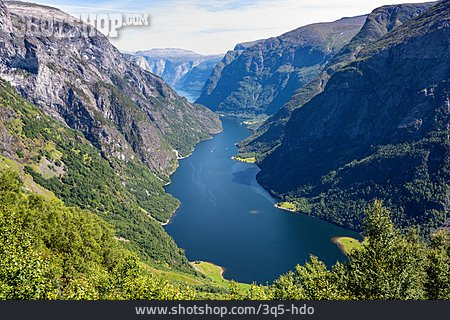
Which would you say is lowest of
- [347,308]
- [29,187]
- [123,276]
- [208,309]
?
[29,187]

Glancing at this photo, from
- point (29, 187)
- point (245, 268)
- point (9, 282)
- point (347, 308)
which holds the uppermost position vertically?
point (347, 308)

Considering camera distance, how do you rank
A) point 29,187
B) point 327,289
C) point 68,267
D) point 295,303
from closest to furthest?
point 295,303
point 327,289
point 68,267
point 29,187

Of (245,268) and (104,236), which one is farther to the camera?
(245,268)

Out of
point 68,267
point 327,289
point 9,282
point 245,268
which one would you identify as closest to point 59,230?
point 68,267

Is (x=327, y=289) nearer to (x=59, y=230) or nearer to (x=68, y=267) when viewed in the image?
(x=68, y=267)

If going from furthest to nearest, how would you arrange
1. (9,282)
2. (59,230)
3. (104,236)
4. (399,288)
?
(104,236) → (59,230) → (399,288) → (9,282)

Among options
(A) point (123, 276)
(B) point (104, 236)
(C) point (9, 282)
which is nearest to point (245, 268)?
(B) point (104, 236)

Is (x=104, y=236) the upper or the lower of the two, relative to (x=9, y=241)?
lower

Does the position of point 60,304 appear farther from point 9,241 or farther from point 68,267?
point 68,267

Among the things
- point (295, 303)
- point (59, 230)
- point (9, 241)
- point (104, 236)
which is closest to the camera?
point (295, 303)

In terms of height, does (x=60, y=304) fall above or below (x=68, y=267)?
above
